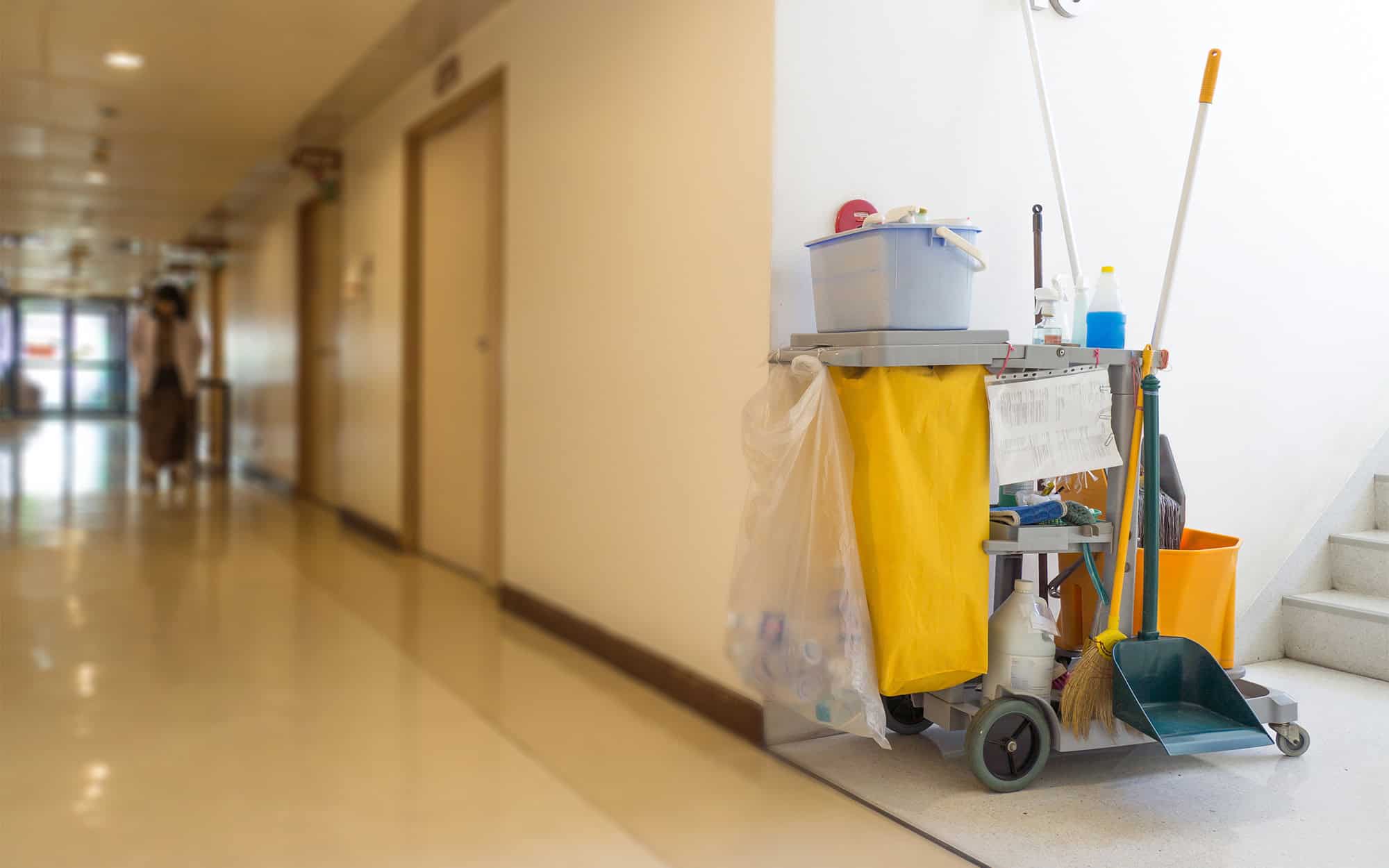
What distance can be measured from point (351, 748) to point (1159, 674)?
5.96 feet

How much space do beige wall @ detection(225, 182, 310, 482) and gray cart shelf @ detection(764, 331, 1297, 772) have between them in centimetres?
624

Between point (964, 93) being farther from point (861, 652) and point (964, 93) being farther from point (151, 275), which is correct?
point (151, 275)

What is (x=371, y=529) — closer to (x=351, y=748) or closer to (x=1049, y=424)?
(x=351, y=748)

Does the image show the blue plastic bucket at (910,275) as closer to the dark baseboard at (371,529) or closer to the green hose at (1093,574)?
the green hose at (1093,574)

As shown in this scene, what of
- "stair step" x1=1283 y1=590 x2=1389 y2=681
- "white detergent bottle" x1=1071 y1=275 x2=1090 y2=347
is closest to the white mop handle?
"white detergent bottle" x1=1071 y1=275 x2=1090 y2=347

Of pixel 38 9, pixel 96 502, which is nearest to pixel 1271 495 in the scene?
pixel 38 9

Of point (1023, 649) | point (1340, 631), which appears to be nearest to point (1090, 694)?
point (1023, 649)

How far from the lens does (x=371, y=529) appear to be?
19.1 feet

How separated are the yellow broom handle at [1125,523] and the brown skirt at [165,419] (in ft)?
25.1

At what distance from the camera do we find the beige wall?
793cm

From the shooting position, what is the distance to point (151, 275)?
15.7m

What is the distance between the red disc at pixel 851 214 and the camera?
8.33 feet

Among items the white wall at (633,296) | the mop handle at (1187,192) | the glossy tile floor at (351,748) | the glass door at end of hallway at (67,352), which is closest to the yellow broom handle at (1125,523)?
the mop handle at (1187,192)

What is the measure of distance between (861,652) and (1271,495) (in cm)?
186
